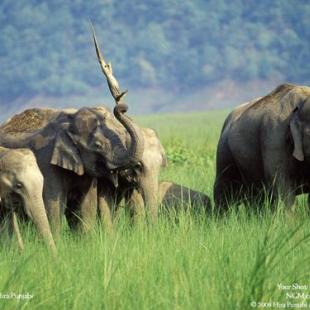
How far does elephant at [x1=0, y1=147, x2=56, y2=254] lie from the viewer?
309 inches

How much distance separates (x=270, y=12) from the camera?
12681cm

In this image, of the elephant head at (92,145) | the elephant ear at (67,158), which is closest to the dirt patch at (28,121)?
the elephant head at (92,145)

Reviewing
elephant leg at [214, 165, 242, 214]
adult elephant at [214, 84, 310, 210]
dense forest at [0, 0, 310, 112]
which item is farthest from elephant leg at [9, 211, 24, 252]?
dense forest at [0, 0, 310, 112]

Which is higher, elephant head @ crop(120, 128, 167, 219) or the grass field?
the grass field

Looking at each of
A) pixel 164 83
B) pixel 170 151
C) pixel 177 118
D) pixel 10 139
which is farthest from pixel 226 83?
pixel 10 139

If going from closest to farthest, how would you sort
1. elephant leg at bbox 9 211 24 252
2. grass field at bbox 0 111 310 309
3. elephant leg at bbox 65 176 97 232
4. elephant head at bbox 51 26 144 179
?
grass field at bbox 0 111 310 309 → elephant leg at bbox 9 211 24 252 → elephant head at bbox 51 26 144 179 → elephant leg at bbox 65 176 97 232

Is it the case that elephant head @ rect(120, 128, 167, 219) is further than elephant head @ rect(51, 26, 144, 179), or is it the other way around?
elephant head @ rect(120, 128, 167, 219)

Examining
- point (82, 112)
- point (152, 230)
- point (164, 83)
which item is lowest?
point (164, 83)

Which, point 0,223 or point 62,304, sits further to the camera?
point 0,223

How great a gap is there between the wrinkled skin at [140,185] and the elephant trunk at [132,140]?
18.9 inches

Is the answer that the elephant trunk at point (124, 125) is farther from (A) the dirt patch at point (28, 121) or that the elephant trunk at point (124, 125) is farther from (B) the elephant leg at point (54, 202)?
(A) the dirt patch at point (28, 121)

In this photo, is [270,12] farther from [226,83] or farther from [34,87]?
[34,87]

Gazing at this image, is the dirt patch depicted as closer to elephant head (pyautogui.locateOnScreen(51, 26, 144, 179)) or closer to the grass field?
elephant head (pyautogui.locateOnScreen(51, 26, 144, 179))

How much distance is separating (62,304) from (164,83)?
120 metres
